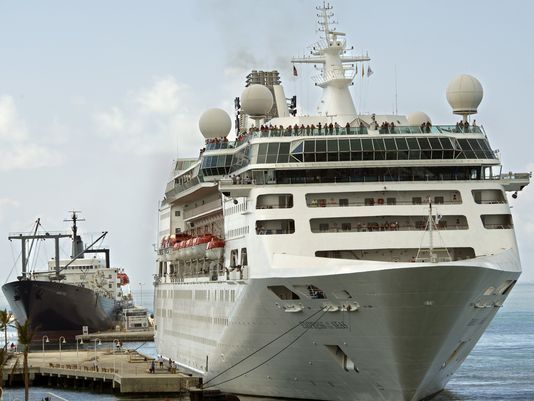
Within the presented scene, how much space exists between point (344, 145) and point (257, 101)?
Result: 6.58 meters

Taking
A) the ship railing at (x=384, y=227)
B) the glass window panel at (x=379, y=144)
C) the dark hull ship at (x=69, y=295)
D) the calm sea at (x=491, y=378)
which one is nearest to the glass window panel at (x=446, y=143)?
the glass window panel at (x=379, y=144)

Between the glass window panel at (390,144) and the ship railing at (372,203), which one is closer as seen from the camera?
the ship railing at (372,203)

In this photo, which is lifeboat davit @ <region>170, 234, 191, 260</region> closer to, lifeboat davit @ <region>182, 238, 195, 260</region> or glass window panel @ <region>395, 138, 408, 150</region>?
lifeboat davit @ <region>182, 238, 195, 260</region>

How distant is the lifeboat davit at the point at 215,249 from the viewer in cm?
5262

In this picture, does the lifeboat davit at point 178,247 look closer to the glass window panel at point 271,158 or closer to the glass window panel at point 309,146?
the glass window panel at point 271,158

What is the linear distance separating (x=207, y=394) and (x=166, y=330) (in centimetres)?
1655

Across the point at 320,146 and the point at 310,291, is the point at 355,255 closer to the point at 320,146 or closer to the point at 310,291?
the point at 310,291

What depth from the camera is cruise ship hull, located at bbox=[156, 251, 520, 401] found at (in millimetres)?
41312

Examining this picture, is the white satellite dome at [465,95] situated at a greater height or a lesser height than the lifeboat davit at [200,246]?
greater

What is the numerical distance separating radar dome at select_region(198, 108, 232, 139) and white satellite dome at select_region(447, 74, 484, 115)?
13025mm

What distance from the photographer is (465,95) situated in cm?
5259

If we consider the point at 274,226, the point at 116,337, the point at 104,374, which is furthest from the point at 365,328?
the point at 116,337

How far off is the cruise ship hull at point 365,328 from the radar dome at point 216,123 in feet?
45.3

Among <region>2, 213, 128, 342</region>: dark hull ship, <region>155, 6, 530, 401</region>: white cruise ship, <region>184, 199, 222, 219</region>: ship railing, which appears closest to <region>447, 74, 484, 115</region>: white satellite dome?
<region>155, 6, 530, 401</region>: white cruise ship
